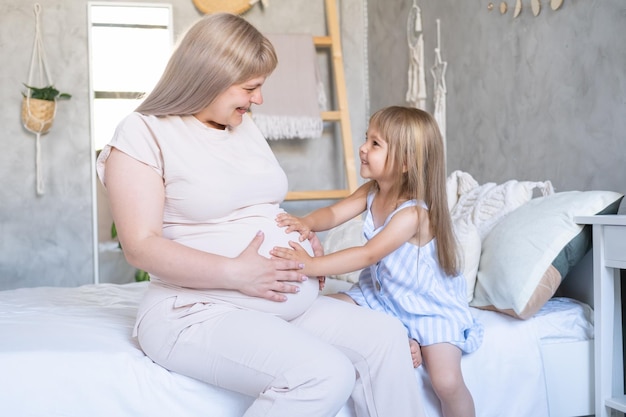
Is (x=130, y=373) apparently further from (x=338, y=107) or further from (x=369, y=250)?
(x=338, y=107)

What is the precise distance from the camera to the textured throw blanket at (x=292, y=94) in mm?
3861

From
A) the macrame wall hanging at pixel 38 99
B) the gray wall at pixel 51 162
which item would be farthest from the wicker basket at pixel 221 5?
the macrame wall hanging at pixel 38 99

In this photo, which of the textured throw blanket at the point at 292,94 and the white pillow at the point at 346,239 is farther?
the textured throw blanket at the point at 292,94

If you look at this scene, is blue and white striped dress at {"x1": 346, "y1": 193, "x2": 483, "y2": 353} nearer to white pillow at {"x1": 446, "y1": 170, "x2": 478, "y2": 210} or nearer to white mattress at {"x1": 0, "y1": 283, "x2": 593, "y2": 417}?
white mattress at {"x1": 0, "y1": 283, "x2": 593, "y2": 417}

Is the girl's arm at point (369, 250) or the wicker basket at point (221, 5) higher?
the wicker basket at point (221, 5)

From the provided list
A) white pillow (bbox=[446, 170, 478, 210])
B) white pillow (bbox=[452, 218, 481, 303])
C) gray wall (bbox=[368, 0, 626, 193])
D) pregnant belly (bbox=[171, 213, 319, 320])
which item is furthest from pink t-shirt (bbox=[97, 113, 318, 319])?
gray wall (bbox=[368, 0, 626, 193])

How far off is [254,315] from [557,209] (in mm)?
969

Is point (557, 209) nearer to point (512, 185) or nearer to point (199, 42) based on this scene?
point (512, 185)

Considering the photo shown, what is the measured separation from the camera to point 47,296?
2252 millimetres

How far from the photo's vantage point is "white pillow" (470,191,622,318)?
6.11 ft

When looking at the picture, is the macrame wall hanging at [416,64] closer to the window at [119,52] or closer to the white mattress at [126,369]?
the window at [119,52]

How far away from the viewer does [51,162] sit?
13.4 feet

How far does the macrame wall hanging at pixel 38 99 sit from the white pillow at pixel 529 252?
108 inches

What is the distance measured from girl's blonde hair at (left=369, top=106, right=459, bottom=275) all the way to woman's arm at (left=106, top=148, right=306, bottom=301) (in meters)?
0.50
